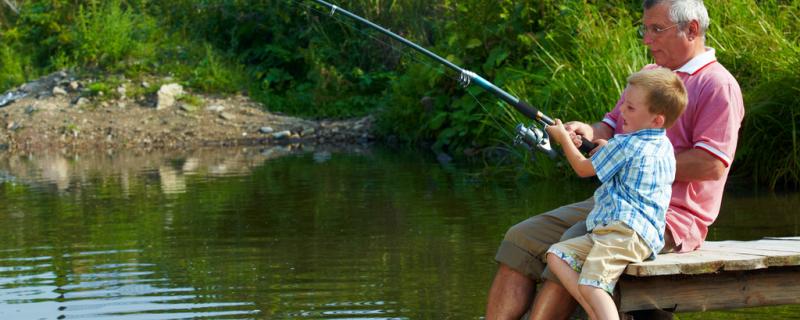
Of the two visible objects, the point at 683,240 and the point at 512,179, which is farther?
the point at 512,179

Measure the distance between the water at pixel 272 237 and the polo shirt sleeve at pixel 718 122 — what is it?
59.8 inches

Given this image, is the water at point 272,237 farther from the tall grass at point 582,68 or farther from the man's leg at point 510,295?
the man's leg at point 510,295

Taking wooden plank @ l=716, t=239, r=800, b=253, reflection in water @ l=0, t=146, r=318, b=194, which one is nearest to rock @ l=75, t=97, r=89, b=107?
reflection in water @ l=0, t=146, r=318, b=194

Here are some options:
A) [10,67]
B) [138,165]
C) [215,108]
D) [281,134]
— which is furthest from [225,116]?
[138,165]

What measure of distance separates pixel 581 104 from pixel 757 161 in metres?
1.44

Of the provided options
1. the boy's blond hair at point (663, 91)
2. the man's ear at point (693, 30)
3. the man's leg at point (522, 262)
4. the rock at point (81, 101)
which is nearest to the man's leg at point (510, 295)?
the man's leg at point (522, 262)

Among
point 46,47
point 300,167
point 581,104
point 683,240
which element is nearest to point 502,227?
point 581,104

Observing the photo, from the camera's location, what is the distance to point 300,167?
13398 mm

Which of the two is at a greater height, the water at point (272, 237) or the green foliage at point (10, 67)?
the green foliage at point (10, 67)

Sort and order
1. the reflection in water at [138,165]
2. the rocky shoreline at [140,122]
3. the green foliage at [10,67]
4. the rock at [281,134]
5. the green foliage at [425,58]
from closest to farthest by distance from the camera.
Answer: the green foliage at [425,58] < the reflection in water at [138,165] < the rocky shoreline at [140,122] < the rock at [281,134] < the green foliage at [10,67]

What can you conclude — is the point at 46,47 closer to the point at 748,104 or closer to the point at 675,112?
the point at 748,104

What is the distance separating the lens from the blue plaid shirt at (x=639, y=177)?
3881 mm

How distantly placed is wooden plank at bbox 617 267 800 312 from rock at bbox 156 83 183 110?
14939 millimetres

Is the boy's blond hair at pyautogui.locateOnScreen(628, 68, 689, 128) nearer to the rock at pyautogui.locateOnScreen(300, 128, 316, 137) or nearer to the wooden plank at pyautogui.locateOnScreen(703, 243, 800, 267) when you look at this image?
the wooden plank at pyautogui.locateOnScreen(703, 243, 800, 267)
